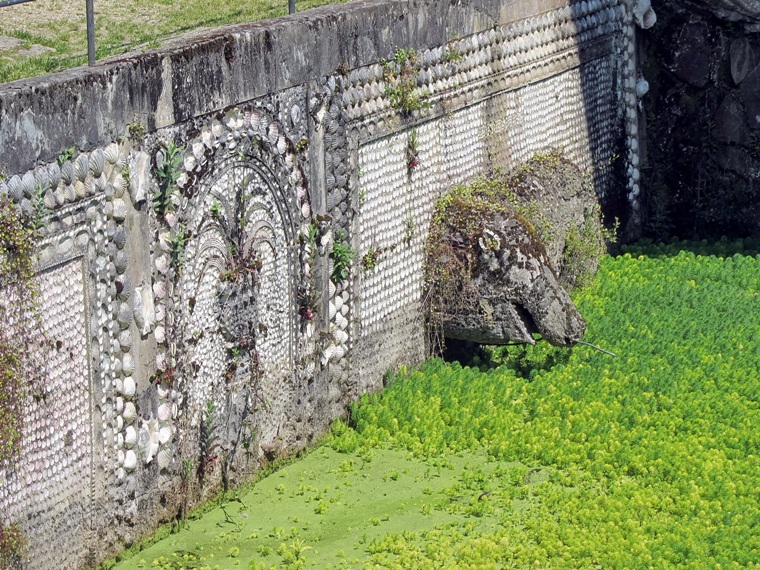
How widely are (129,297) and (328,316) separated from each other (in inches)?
88.3

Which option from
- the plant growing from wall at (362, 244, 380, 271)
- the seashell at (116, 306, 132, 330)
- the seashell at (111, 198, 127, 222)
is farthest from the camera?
the plant growing from wall at (362, 244, 380, 271)

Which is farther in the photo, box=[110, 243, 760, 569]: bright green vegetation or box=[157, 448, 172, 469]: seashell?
box=[157, 448, 172, 469]: seashell

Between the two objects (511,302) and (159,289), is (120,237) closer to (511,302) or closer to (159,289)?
(159,289)

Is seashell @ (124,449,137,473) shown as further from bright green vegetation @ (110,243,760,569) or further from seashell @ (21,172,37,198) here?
seashell @ (21,172,37,198)

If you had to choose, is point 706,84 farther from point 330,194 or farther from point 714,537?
point 714,537

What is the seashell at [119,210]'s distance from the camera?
307 inches

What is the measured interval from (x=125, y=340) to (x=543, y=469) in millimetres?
3090

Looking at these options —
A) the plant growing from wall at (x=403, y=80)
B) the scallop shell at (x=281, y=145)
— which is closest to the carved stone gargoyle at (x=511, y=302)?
the plant growing from wall at (x=403, y=80)

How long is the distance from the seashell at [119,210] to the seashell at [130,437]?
1218 mm

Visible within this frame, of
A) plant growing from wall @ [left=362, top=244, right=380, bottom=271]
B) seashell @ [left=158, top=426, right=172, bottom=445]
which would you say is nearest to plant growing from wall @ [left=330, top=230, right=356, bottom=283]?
plant growing from wall @ [left=362, top=244, right=380, bottom=271]

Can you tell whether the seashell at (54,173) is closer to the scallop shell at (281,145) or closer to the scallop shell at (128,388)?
the scallop shell at (128,388)

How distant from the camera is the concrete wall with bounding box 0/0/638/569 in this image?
24.5ft

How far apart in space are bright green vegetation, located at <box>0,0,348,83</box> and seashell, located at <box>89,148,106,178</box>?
4.73ft

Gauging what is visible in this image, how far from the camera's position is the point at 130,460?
8070 mm
